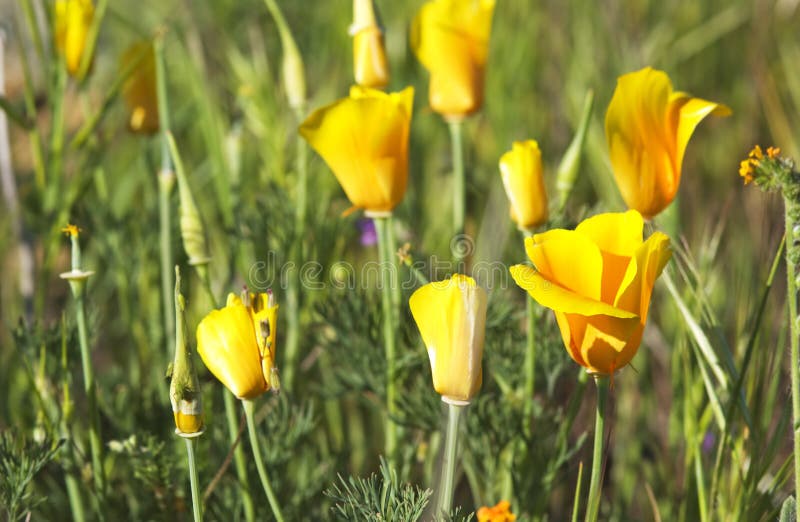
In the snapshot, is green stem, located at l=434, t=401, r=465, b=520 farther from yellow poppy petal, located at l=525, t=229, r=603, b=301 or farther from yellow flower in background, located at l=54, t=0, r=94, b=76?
yellow flower in background, located at l=54, t=0, r=94, b=76

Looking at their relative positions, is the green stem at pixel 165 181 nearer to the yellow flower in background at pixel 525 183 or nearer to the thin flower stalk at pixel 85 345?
the thin flower stalk at pixel 85 345

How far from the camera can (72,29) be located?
1008 millimetres

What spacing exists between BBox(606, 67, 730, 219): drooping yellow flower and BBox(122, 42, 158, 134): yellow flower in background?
0.60m

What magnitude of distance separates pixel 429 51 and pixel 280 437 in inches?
17.0

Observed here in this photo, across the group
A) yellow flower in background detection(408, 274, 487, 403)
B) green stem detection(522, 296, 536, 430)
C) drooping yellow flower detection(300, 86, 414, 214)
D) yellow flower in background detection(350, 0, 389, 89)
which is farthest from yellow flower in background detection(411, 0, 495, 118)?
yellow flower in background detection(408, 274, 487, 403)

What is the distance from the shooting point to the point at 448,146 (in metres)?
1.57

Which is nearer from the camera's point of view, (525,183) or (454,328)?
(454,328)

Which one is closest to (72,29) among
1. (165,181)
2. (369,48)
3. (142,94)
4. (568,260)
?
(142,94)

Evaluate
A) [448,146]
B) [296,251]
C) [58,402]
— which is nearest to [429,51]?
[296,251]

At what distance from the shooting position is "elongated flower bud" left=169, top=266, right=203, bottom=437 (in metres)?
0.58

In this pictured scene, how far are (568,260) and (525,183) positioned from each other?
17cm

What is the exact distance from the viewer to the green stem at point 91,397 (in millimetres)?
700

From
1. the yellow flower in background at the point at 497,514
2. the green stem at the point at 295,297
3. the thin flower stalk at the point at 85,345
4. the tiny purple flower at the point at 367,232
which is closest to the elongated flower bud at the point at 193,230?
the thin flower stalk at the point at 85,345

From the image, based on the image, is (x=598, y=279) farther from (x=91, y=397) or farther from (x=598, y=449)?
(x=91, y=397)
